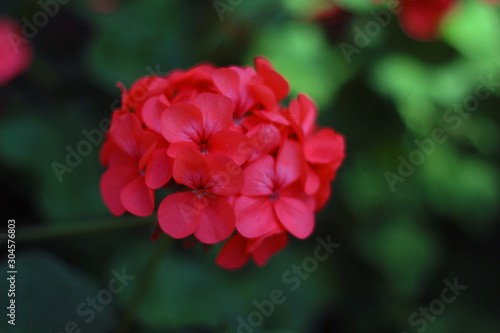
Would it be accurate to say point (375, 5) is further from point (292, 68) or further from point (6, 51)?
point (6, 51)

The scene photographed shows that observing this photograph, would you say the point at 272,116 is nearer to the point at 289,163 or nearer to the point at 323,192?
the point at 289,163

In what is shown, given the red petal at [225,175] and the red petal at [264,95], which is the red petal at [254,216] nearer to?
the red petal at [225,175]

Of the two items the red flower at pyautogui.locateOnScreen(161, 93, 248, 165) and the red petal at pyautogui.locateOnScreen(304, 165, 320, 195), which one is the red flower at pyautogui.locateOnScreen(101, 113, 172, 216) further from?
the red petal at pyautogui.locateOnScreen(304, 165, 320, 195)

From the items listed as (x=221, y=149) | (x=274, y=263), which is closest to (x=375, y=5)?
(x=274, y=263)

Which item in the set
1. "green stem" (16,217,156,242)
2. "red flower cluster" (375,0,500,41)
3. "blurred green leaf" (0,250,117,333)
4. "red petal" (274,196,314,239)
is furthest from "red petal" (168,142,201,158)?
"red flower cluster" (375,0,500,41)

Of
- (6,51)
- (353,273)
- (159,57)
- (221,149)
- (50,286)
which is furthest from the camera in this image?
(353,273)

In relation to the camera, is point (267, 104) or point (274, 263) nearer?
point (267, 104)
